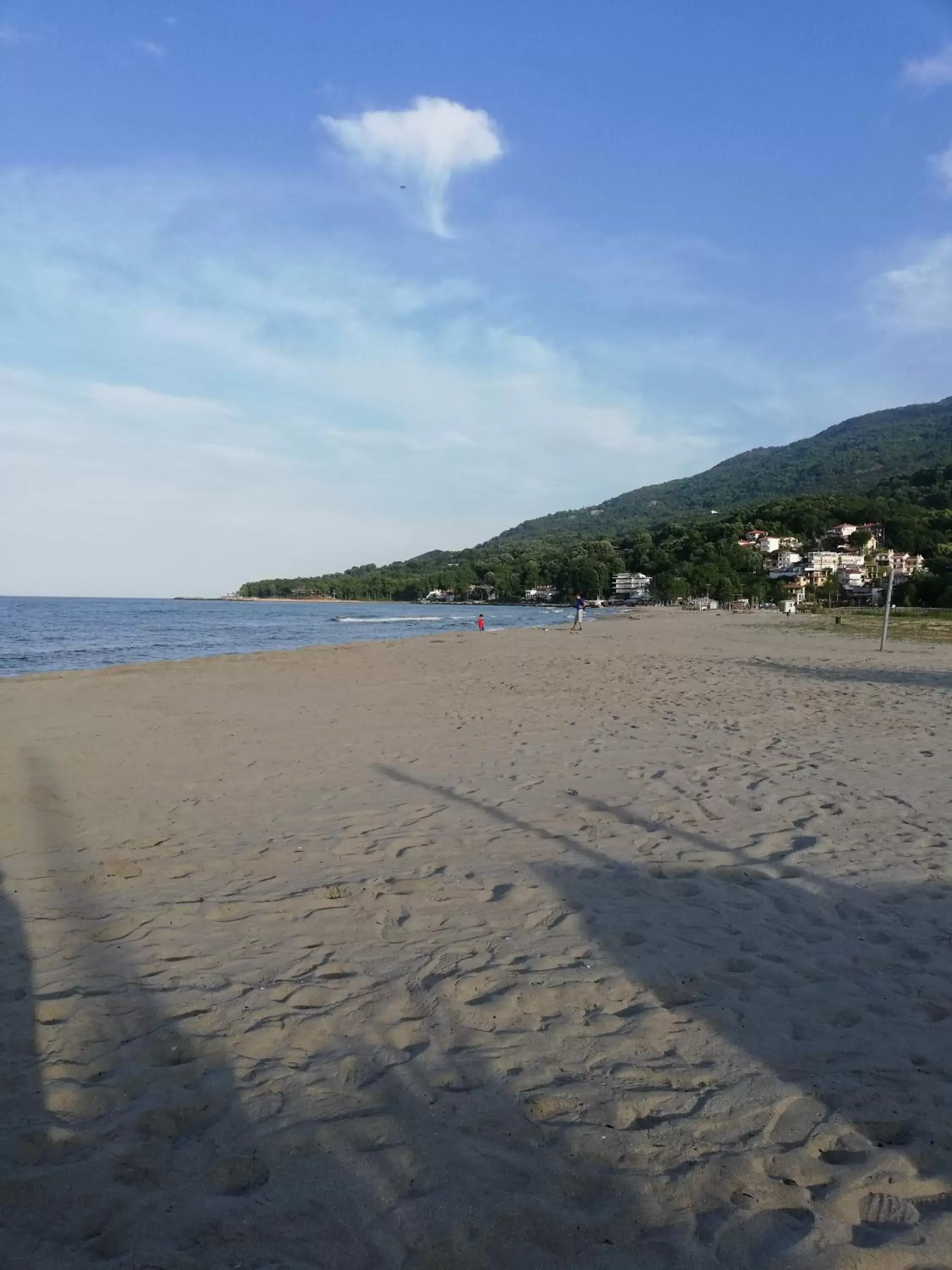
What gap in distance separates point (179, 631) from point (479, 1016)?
4330 centimetres

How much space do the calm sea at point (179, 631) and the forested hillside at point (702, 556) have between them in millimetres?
28103

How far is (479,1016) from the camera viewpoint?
3029 mm

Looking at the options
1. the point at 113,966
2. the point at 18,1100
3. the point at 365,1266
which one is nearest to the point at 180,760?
the point at 113,966

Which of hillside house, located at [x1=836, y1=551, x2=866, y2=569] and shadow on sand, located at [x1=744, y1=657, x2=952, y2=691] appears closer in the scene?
shadow on sand, located at [x1=744, y1=657, x2=952, y2=691]

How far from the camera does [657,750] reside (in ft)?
26.1

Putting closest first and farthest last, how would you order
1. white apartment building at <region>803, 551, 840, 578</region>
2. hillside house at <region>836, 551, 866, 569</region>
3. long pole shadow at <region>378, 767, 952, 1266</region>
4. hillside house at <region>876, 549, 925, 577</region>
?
long pole shadow at <region>378, 767, 952, 1266</region>, hillside house at <region>876, 549, 925, 577</region>, white apartment building at <region>803, 551, 840, 578</region>, hillside house at <region>836, 551, 866, 569</region>

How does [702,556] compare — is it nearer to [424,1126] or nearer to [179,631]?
[179,631]

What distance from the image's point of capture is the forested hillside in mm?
95938

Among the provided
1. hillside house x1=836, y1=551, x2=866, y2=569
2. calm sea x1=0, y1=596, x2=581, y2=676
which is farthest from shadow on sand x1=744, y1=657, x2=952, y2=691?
hillside house x1=836, y1=551, x2=866, y2=569

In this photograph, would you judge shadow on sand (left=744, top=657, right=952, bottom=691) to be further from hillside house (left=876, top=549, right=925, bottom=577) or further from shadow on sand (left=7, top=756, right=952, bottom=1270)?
hillside house (left=876, top=549, right=925, bottom=577)

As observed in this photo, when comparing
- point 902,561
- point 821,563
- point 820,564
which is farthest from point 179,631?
point 821,563

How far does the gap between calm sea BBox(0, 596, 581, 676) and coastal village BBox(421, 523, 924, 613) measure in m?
27.0

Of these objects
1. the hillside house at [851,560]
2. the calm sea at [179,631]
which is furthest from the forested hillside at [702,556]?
the calm sea at [179,631]

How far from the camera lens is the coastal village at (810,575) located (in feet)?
279
